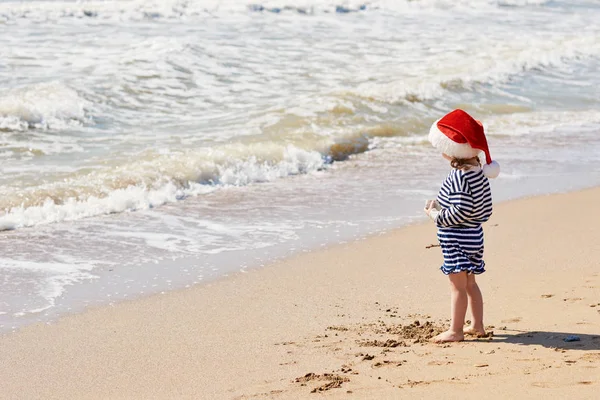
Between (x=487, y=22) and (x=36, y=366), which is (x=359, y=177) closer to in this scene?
(x=36, y=366)

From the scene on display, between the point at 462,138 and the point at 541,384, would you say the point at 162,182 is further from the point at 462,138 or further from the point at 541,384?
the point at 541,384

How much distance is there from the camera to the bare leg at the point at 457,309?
426 cm

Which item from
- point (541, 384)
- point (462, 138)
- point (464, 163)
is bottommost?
point (541, 384)

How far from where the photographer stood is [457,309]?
434 cm

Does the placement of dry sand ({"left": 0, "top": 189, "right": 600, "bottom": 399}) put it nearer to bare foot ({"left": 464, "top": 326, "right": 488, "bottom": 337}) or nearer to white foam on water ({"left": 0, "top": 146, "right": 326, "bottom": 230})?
bare foot ({"left": 464, "top": 326, "right": 488, "bottom": 337})

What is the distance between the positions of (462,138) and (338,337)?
117 centimetres

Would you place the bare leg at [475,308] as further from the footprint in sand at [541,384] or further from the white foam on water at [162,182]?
the white foam on water at [162,182]

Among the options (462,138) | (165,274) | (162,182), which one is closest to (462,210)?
(462,138)

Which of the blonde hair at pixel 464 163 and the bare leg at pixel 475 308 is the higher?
the blonde hair at pixel 464 163

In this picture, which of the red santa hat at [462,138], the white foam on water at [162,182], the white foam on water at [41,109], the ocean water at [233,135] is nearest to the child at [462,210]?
the red santa hat at [462,138]

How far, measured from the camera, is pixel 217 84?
1404 cm

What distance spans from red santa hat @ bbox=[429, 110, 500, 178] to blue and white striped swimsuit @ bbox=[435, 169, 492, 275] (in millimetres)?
76

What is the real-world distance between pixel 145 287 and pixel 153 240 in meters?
1.15

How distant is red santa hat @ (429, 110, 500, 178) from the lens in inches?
169
